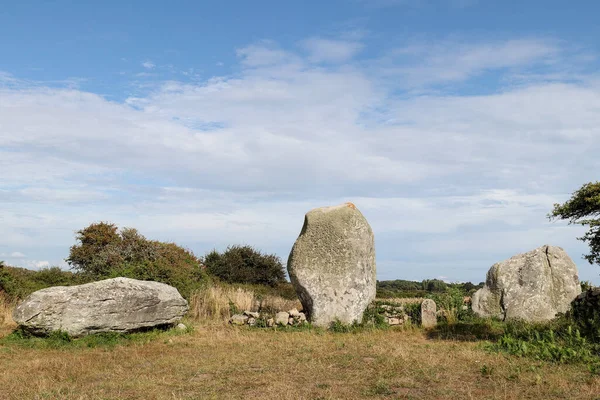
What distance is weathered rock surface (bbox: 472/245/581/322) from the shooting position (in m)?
18.2

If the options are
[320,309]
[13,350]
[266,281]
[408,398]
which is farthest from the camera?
[266,281]

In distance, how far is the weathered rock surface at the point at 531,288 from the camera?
59.7ft

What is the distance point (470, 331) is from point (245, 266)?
1795 cm

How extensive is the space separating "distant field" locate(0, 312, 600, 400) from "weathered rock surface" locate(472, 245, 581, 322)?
3948 millimetres

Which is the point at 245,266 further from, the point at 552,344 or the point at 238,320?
the point at 552,344

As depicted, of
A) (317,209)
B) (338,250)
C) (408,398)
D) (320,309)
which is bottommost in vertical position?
(408,398)

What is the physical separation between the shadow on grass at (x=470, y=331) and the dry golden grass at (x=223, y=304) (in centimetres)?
586

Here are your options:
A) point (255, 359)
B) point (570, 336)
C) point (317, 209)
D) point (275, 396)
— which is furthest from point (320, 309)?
point (275, 396)

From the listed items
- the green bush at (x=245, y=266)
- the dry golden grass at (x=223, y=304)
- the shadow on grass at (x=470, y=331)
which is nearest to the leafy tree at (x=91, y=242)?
the green bush at (x=245, y=266)

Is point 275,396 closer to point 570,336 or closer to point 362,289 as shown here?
point 570,336

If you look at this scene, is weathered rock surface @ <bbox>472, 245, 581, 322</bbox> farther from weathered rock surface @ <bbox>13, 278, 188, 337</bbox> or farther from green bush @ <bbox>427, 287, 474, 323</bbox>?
weathered rock surface @ <bbox>13, 278, 188, 337</bbox>

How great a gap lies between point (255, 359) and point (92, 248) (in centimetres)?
→ 1991

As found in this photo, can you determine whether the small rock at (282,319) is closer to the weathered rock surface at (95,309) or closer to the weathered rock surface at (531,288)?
the weathered rock surface at (95,309)

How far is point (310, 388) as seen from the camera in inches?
400
